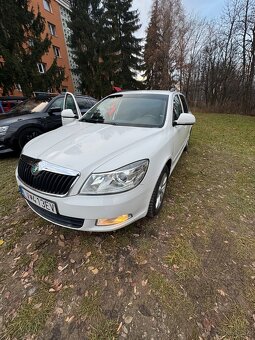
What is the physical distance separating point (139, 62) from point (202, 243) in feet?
82.6

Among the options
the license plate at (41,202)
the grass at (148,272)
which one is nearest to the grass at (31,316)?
the grass at (148,272)

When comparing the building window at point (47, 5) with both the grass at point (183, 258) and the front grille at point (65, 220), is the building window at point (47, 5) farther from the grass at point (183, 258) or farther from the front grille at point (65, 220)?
the grass at point (183, 258)

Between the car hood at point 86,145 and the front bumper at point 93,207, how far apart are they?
1.02ft

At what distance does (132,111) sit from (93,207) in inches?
77.7

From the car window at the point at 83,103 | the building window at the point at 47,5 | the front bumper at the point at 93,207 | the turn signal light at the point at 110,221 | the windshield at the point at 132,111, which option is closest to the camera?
the front bumper at the point at 93,207

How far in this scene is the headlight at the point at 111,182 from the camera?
185 cm

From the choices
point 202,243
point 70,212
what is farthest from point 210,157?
point 70,212

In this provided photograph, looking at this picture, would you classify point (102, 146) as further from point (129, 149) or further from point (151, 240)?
point (151, 240)

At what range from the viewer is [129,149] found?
2125mm

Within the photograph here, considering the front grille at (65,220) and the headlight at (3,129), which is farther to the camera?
the headlight at (3,129)

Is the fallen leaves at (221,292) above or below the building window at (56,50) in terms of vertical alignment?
below

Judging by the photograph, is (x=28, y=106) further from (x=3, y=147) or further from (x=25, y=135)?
(x=3, y=147)

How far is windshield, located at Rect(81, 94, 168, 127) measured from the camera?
2977 millimetres

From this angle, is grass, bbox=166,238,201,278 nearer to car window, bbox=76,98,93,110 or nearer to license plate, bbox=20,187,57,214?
license plate, bbox=20,187,57,214
